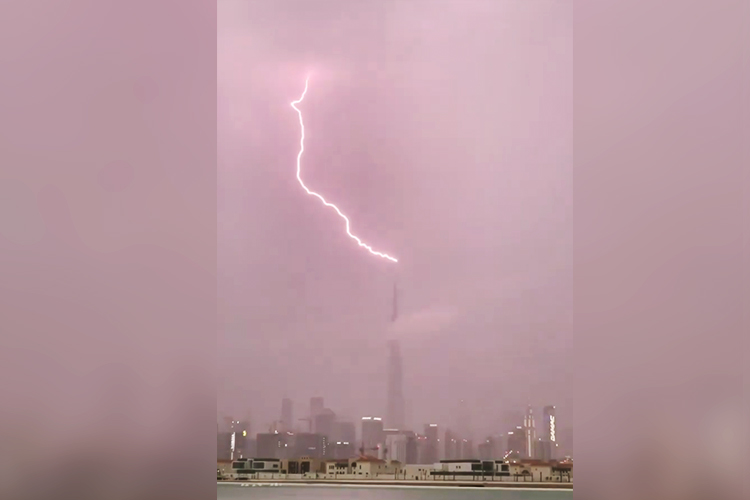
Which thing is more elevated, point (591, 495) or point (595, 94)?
point (595, 94)

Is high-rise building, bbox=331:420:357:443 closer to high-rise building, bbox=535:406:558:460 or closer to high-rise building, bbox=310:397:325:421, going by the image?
high-rise building, bbox=310:397:325:421

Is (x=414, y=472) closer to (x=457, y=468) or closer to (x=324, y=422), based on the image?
(x=457, y=468)

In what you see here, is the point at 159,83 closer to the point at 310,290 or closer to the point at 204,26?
the point at 204,26

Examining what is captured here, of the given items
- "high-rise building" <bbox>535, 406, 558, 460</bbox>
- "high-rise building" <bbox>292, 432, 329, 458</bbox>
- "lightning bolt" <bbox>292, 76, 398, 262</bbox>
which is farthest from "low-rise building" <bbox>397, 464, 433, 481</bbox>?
"lightning bolt" <bbox>292, 76, 398, 262</bbox>

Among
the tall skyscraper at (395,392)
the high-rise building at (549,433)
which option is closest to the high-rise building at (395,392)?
the tall skyscraper at (395,392)

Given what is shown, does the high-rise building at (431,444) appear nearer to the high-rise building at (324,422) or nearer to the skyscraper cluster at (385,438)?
the skyscraper cluster at (385,438)

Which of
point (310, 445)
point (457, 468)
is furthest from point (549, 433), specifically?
point (310, 445)

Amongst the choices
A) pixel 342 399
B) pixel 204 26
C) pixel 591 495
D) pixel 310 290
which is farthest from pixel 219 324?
pixel 591 495
